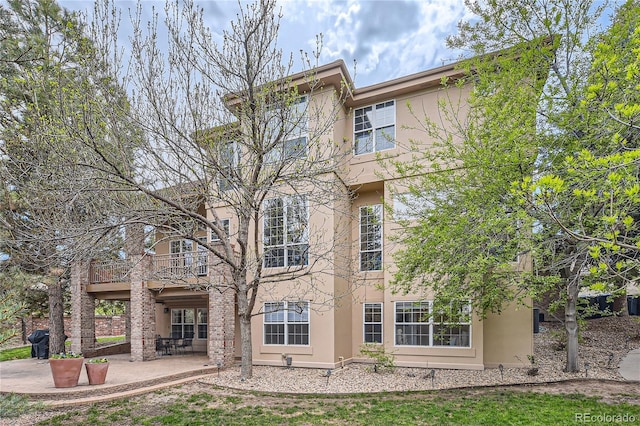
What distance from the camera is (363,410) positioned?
7.62m

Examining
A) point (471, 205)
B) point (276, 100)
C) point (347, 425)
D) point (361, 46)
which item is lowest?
point (347, 425)

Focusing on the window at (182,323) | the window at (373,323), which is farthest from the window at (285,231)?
the window at (182,323)

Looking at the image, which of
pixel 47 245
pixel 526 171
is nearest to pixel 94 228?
pixel 47 245

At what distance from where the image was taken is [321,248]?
1226 cm

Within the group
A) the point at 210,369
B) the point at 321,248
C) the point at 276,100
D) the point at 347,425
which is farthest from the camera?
the point at 321,248

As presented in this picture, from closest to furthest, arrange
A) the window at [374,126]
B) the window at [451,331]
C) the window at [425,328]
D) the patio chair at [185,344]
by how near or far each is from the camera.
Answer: the window at [451,331] < the window at [425,328] < the window at [374,126] < the patio chair at [185,344]

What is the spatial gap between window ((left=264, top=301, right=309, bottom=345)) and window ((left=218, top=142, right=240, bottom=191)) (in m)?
5.02

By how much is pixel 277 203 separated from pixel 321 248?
82.2 inches

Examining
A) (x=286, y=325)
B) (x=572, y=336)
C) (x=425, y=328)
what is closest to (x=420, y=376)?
(x=425, y=328)

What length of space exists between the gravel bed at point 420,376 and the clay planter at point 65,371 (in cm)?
321

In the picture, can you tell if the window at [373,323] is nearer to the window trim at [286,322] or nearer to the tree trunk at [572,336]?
the window trim at [286,322]

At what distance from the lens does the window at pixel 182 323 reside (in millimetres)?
17312

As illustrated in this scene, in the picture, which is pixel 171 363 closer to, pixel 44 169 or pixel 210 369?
pixel 210 369

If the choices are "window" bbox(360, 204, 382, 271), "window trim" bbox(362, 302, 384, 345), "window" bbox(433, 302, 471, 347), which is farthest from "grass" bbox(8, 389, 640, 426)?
"window" bbox(360, 204, 382, 271)
